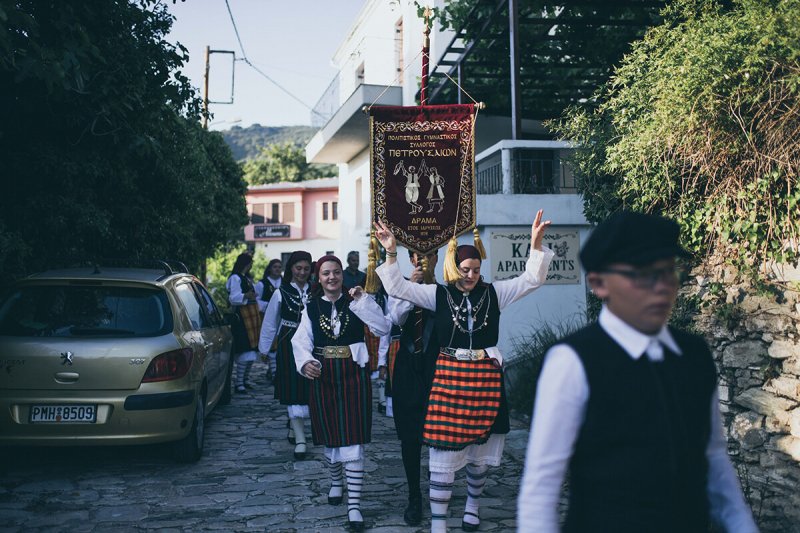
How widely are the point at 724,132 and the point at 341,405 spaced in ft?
11.5

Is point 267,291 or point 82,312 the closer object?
point 82,312

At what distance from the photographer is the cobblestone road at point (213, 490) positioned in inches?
218

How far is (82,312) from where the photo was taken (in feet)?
21.7

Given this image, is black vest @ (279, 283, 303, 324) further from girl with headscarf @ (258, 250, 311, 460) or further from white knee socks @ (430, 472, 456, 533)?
white knee socks @ (430, 472, 456, 533)

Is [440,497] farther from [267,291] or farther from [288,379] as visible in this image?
[267,291]

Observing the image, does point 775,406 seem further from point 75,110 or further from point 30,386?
point 75,110

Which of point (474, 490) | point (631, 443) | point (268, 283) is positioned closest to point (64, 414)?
point (474, 490)

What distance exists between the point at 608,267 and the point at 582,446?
52 centimetres

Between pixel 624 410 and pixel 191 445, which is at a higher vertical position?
pixel 624 410

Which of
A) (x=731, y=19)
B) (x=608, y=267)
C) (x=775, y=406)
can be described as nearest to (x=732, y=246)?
(x=775, y=406)

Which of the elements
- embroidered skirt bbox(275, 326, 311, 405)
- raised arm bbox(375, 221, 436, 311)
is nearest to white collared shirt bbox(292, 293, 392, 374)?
raised arm bbox(375, 221, 436, 311)

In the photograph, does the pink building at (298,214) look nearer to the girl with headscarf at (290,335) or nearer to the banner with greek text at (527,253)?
the banner with greek text at (527,253)

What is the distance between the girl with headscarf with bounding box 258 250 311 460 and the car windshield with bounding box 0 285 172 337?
140 centimetres

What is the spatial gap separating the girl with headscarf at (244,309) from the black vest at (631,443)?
9.44 m
